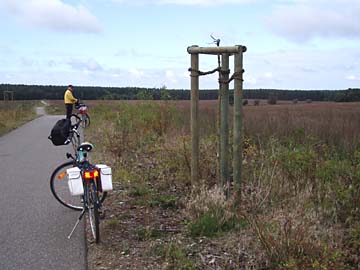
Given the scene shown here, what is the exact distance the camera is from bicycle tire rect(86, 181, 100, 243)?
562 centimetres

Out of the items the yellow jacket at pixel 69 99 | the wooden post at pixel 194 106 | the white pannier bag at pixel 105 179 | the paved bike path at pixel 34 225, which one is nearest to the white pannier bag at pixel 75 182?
the white pannier bag at pixel 105 179

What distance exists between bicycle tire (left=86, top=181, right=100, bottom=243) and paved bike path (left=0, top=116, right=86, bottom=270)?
7.8 inches

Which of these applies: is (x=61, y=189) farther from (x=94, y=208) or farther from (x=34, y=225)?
(x=94, y=208)

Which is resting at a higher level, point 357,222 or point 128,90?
point 128,90

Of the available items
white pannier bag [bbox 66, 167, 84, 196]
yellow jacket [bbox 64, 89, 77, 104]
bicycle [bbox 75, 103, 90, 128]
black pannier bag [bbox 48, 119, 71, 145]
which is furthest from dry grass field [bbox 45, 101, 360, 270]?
yellow jacket [bbox 64, 89, 77, 104]

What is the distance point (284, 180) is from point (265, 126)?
6.35 metres

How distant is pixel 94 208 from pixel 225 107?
215 cm

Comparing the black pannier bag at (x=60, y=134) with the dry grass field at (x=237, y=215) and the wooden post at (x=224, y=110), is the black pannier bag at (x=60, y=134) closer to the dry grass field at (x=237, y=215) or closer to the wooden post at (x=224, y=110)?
the dry grass field at (x=237, y=215)

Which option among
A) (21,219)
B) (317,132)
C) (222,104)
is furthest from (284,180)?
(317,132)

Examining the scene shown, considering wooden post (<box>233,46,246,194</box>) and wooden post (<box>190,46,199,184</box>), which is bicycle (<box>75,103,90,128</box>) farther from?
wooden post (<box>233,46,246,194</box>)

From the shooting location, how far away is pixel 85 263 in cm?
518

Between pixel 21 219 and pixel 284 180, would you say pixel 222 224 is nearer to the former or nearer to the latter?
pixel 284 180

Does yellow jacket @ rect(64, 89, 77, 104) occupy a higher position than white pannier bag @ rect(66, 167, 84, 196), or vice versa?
yellow jacket @ rect(64, 89, 77, 104)

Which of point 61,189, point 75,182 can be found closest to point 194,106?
point 75,182
